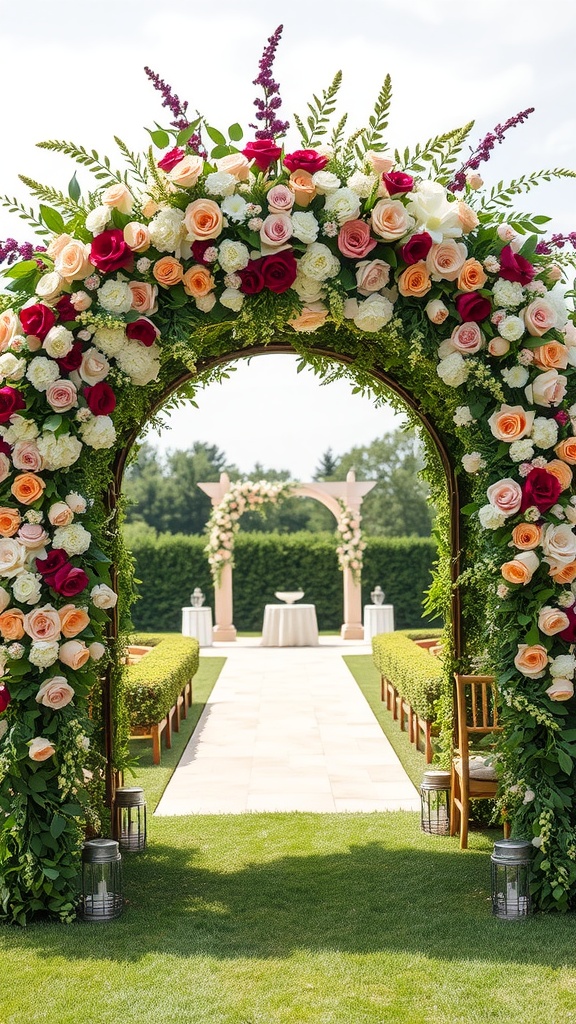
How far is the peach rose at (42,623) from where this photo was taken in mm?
4719

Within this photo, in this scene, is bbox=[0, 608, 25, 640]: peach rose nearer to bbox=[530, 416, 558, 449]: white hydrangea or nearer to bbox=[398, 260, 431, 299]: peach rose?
bbox=[398, 260, 431, 299]: peach rose

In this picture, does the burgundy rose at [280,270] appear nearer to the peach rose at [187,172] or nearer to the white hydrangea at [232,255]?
the white hydrangea at [232,255]

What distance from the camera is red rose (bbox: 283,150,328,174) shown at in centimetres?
479

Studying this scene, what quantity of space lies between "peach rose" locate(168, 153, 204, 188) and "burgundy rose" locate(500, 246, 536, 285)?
1.45 m

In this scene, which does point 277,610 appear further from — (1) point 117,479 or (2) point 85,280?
(2) point 85,280

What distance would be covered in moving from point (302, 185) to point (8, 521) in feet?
6.55

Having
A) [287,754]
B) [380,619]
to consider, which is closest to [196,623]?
[380,619]

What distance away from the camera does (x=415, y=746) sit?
9.50 metres

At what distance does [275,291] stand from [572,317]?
5.01 ft

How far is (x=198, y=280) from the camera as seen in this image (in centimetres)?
483

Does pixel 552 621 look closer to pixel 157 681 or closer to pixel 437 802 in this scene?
pixel 437 802

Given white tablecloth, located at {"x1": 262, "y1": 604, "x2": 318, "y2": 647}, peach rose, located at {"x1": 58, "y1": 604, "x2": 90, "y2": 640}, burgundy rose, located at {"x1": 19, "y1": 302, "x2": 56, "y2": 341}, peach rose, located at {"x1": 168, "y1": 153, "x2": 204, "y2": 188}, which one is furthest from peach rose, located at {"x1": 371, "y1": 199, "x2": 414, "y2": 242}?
white tablecloth, located at {"x1": 262, "y1": 604, "x2": 318, "y2": 647}

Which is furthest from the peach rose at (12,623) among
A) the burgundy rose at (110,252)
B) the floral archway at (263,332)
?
the burgundy rose at (110,252)

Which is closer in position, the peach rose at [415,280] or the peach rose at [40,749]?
the peach rose at [40,749]
